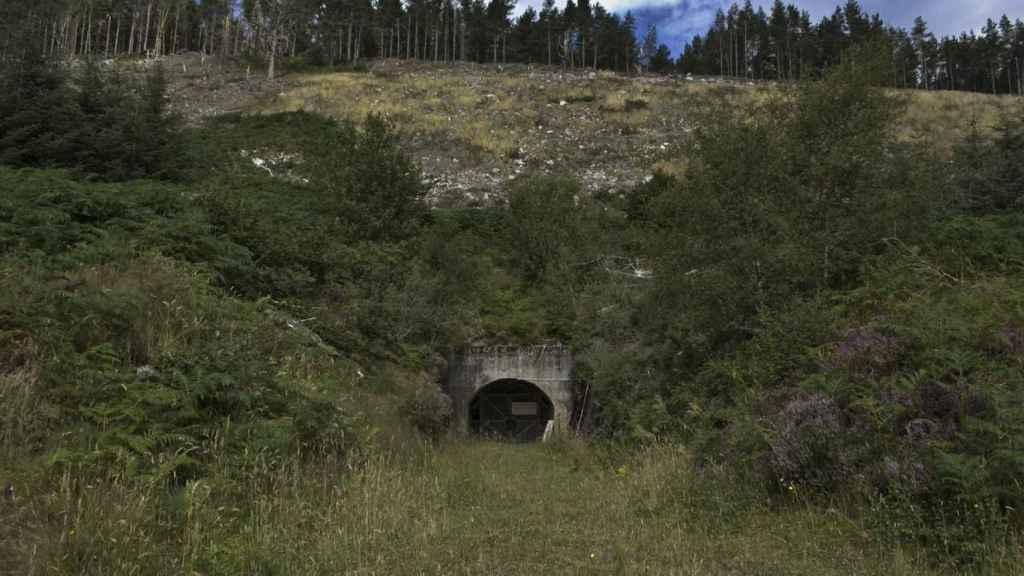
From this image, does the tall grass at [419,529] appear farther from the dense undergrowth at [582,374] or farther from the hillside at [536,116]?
the hillside at [536,116]

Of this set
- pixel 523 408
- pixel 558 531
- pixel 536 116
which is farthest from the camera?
pixel 536 116

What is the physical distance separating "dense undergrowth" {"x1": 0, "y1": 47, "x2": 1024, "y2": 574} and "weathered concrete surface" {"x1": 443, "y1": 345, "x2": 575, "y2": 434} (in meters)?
0.96

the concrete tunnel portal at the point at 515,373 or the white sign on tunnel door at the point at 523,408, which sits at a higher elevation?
the concrete tunnel portal at the point at 515,373

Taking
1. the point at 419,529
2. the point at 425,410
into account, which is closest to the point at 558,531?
the point at 419,529

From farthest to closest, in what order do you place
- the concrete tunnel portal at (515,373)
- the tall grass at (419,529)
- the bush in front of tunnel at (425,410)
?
the concrete tunnel portal at (515,373) < the bush in front of tunnel at (425,410) < the tall grass at (419,529)

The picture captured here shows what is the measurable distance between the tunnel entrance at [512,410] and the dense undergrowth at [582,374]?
411cm

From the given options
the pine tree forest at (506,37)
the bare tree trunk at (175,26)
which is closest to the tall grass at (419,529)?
the pine tree forest at (506,37)

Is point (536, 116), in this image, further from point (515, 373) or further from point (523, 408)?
point (515, 373)

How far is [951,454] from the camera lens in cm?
478

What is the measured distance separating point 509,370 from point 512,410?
2903 millimetres

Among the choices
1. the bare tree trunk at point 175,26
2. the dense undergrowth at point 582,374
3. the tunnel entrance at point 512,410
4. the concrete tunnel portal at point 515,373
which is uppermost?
the dense undergrowth at point 582,374

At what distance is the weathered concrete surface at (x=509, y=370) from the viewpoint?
17531mm

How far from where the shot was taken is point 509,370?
58.2 feet

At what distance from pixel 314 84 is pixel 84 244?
41821 millimetres
